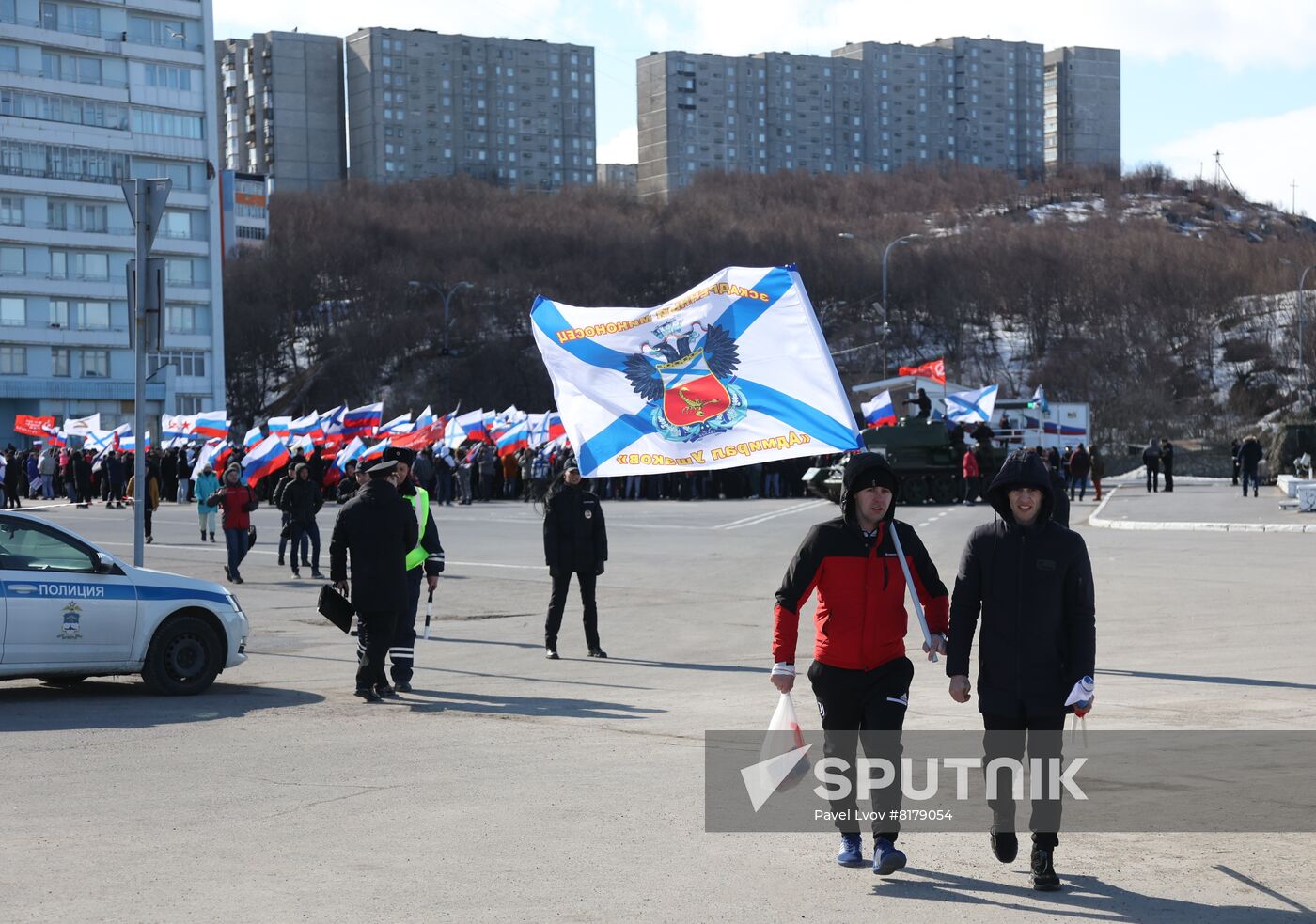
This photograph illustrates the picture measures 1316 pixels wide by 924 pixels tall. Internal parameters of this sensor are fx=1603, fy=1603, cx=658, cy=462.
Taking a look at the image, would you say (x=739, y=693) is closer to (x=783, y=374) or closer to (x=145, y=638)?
(x=783, y=374)

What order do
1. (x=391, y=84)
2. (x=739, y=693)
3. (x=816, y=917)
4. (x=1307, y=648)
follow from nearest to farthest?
1. (x=816, y=917)
2. (x=739, y=693)
3. (x=1307, y=648)
4. (x=391, y=84)

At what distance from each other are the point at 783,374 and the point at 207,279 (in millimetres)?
83530

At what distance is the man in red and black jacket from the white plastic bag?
0.40 feet

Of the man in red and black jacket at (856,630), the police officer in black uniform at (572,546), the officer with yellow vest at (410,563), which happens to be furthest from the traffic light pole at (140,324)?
A: the man in red and black jacket at (856,630)

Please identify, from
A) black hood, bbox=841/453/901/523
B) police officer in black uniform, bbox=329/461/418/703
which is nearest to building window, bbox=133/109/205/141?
police officer in black uniform, bbox=329/461/418/703

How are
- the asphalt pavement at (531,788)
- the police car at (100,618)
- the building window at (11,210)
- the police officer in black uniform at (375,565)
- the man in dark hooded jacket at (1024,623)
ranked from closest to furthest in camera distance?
the asphalt pavement at (531,788) < the man in dark hooded jacket at (1024,623) < the police car at (100,618) < the police officer in black uniform at (375,565) < the building window at (11,210)

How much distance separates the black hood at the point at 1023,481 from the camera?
6.11m

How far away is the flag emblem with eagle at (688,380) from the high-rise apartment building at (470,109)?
522 feet

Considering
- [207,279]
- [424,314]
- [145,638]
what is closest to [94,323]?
[207,279]

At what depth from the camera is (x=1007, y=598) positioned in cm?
615

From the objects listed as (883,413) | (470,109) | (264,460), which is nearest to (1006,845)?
(264,460)

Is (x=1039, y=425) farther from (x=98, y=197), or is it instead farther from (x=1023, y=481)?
(x=98, y=197)

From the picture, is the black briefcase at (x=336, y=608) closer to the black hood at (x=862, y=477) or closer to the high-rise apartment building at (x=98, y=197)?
the black hood at (x=862, y=477)

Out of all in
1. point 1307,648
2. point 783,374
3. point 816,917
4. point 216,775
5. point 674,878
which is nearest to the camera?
point 816,917
